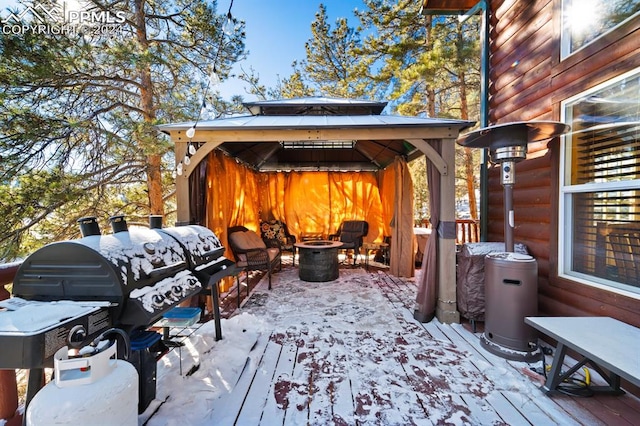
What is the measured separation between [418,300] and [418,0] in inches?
320

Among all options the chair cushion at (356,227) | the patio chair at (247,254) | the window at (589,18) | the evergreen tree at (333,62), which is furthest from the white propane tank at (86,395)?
the evergreen tree at (333,62)

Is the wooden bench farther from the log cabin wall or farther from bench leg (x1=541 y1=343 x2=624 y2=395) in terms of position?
the log cabin wall

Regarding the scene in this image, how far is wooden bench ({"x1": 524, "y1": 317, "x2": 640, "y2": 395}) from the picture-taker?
1.50 meters

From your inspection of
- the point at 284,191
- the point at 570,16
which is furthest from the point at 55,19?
the point at 570,16

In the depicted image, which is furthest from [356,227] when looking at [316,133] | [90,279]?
[90,279]

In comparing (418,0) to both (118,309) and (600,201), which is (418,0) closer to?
(600,201)

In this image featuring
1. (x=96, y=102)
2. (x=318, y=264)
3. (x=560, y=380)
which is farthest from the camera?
(x=96, y=102)

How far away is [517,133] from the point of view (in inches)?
94.4

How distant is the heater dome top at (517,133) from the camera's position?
226cm

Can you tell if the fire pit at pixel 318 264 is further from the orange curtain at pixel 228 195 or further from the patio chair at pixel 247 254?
the orange curtain at pixel 228 195

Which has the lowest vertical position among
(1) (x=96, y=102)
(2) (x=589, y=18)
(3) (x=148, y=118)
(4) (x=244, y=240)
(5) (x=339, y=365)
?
(5) (x=339, y=365)

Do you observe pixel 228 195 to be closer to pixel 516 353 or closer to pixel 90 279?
pixel 90 279

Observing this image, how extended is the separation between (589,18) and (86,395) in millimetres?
4269

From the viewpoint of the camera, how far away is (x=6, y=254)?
170 inches
